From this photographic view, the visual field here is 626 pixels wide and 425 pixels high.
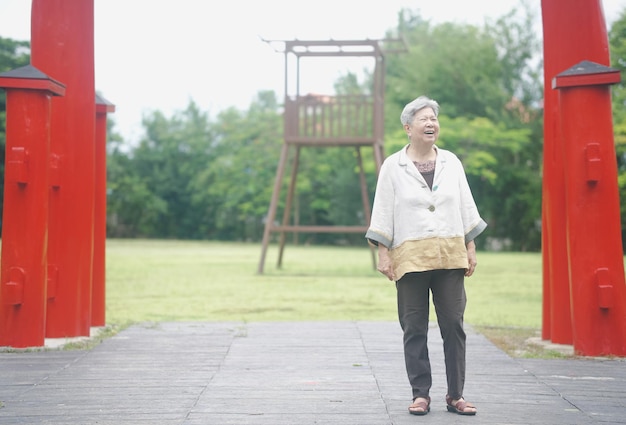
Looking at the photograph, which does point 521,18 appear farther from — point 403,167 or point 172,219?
point 403,167

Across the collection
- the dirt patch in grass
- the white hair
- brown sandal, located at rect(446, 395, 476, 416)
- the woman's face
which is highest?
the white hair

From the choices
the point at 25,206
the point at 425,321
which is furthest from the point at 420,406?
the point at 25,206

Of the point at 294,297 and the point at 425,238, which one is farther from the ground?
the point at 425,238

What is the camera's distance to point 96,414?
4.57 meters

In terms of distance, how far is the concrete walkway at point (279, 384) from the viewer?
454 centimetres

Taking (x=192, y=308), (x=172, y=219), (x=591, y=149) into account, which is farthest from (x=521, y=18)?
(x=591, y=149)

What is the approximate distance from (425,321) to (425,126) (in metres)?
0.99

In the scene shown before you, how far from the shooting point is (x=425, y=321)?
4816 mm

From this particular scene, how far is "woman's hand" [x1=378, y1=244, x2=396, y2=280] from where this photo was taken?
4750 millimetres

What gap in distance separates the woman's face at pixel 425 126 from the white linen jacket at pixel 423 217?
0.35ft

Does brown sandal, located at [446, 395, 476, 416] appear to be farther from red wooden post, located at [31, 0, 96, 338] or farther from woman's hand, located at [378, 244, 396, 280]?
red wooden post, located at [31, 0, 96, 338]

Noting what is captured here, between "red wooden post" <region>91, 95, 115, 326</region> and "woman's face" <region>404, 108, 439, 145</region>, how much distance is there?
4.69m

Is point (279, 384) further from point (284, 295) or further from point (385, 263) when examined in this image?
point (284, 295)

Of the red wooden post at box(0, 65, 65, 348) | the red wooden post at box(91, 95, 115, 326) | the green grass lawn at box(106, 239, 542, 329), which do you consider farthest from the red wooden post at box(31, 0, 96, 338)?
the green grass lawn at box(106, 239, 542, 329)
